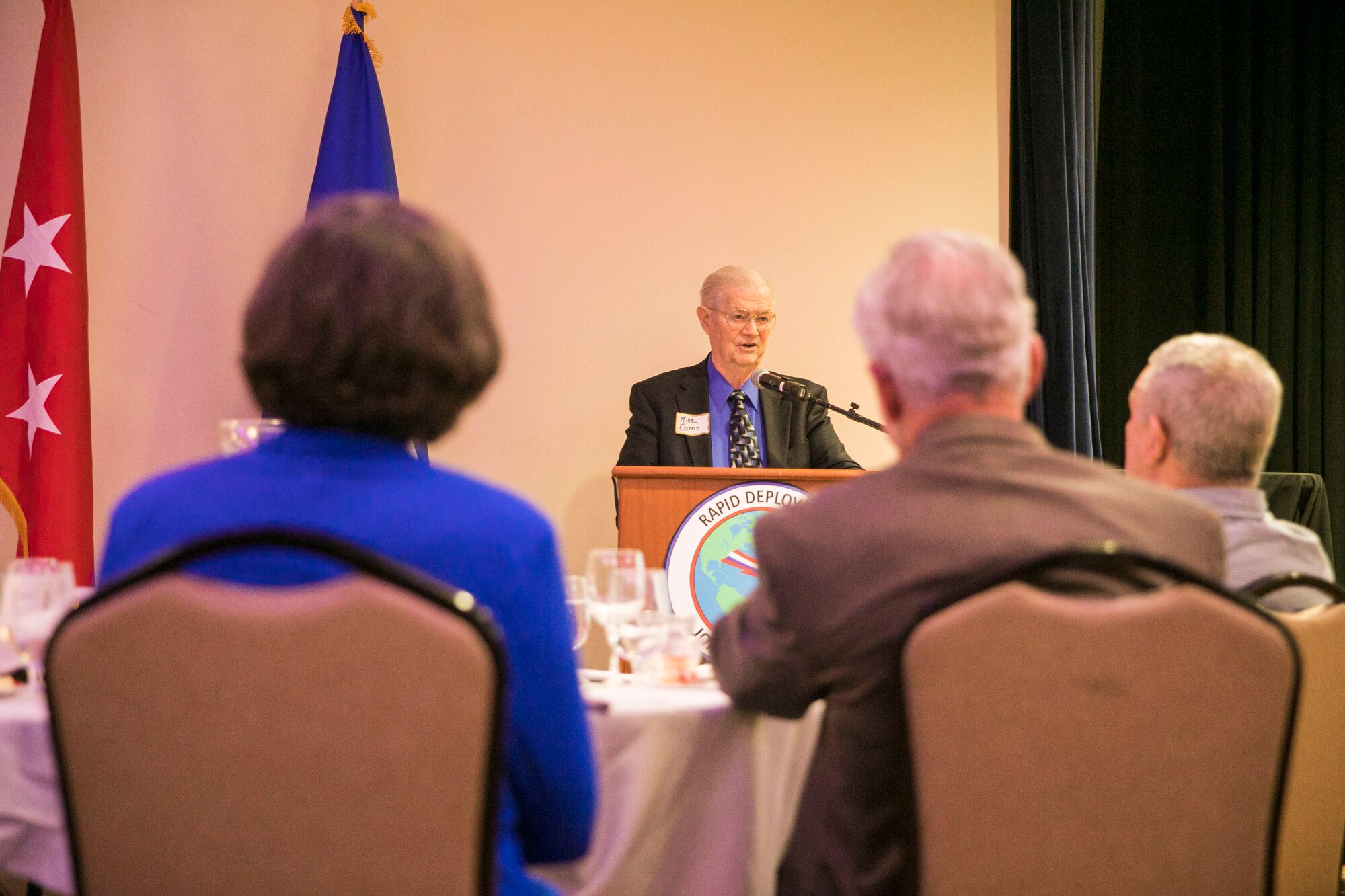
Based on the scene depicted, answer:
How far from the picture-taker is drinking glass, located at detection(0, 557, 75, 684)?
4.80 ft

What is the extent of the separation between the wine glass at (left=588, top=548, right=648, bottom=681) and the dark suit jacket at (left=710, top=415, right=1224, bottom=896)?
424 millimetres

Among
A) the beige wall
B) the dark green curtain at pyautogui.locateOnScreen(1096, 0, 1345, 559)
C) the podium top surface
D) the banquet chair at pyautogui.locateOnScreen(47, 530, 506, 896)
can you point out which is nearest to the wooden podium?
the podium top surface

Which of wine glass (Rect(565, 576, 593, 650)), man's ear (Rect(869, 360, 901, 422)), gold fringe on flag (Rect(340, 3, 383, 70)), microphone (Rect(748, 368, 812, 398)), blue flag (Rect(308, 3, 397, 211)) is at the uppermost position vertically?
gold fringe on flag (Rect(340, 3, 383, 70))

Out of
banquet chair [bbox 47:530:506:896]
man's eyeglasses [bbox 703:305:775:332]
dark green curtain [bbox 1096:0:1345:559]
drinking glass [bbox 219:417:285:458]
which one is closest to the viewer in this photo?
banquet chair [bbox 47:530:506:896]

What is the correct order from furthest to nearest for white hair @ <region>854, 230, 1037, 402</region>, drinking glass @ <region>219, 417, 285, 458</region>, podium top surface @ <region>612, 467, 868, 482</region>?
1. podium top surface @ <region>612, 467, 868, 482</region>
2. drinking glass @ <region>219, 417, 285, 458</region>
3. white hair @ <region>854, 230, 1037, 402</region>

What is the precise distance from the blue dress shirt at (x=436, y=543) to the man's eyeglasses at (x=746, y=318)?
3.12 metres

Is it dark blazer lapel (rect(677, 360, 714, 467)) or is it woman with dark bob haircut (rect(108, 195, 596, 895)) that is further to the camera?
dark blazer lapel (rect(677, 360, 714, 467))

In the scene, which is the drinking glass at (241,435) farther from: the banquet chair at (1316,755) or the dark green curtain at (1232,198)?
the dark green curtain at (1232,198)

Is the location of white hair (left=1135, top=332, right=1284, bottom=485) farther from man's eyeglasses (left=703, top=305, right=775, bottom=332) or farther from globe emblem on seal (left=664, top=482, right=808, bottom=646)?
man's eyeglasses (left=703, top=305, right=775, bottom=332)

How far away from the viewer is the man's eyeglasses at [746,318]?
4.13 meters

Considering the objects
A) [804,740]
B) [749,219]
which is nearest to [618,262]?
[749,219]

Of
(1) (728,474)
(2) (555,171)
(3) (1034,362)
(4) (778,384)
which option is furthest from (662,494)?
(2) (555,171)

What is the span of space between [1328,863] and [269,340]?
4.88ft

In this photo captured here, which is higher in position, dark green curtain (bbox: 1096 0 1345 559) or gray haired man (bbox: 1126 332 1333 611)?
dark green curtain (bbox: 1096 0 1345 559)
